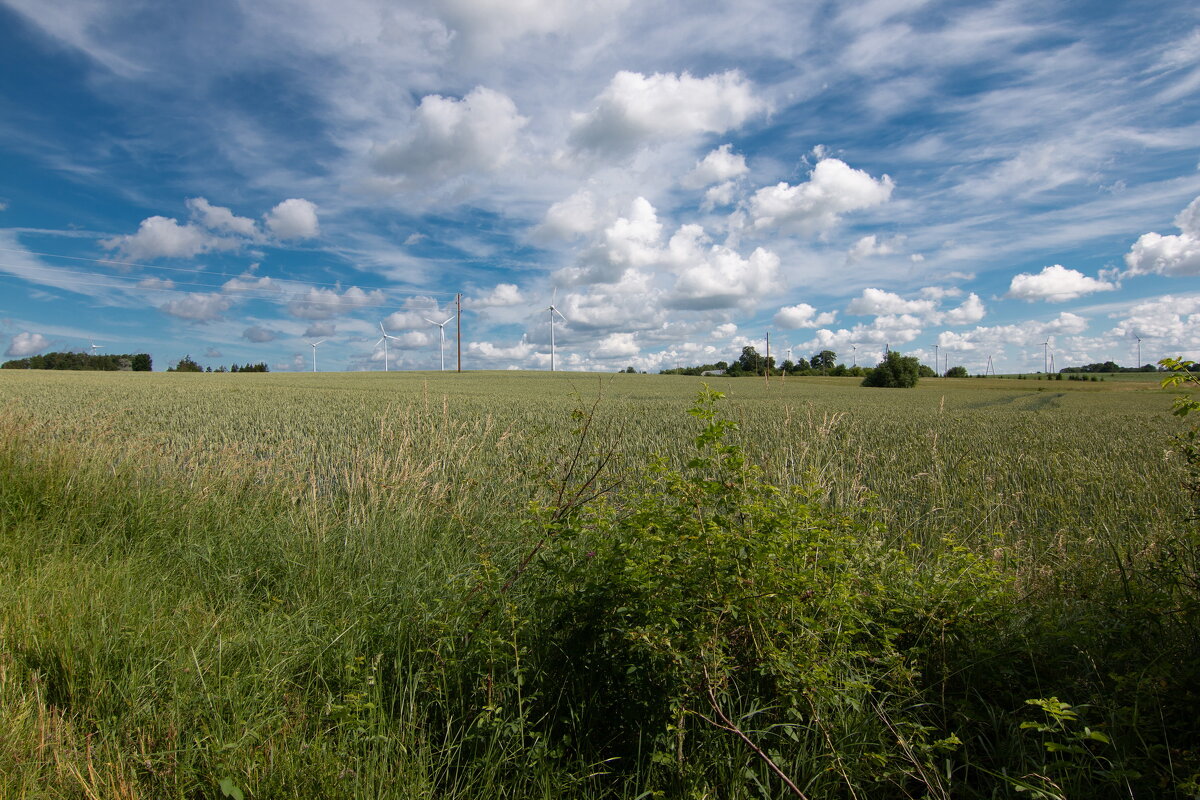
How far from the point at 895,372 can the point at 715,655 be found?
78.2 metres

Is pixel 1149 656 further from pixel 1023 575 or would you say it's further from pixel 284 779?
pixel 284 779

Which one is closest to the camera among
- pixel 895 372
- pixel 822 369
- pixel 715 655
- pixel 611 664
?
pixel 715 655

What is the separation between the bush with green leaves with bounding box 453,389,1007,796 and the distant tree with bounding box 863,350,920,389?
75584 millimetres

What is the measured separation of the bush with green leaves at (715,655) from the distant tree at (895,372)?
A: 248 feet

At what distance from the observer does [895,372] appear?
72312 mm

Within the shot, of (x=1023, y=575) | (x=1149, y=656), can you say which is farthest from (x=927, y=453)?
(x=1149, y=656)

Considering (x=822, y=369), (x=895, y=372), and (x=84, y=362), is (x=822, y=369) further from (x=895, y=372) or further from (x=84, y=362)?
(x=84, y=362)

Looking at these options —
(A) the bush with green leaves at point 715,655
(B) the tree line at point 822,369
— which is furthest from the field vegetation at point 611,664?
(B) the tree line at point 822,369

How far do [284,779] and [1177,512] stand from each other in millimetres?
8925

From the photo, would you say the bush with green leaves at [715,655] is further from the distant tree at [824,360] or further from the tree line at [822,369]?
the distant tree at [824,360]

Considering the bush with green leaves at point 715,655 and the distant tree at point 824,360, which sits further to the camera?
the distant tree at point 824,360

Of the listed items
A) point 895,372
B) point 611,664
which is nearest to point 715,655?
point 611,664

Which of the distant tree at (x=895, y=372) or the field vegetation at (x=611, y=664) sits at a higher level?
the distant tree at (x=895, y=372)

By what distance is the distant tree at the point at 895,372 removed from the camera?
7150 cm
